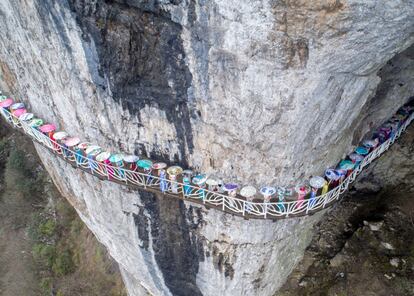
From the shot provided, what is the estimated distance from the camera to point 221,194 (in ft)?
33.0

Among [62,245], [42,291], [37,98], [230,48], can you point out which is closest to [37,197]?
[62,245]

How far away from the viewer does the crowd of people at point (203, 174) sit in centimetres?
1004

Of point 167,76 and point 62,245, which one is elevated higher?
point 167,76

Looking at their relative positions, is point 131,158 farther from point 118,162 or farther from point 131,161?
point 118,162

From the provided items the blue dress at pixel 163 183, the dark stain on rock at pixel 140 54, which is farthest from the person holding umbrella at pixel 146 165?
the dark stain on rock at pixel 140 54

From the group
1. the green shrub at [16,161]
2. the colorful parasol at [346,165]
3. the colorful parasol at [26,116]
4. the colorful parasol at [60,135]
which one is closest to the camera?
the colorful parasol at [346,165]

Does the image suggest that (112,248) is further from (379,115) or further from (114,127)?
(379,115)

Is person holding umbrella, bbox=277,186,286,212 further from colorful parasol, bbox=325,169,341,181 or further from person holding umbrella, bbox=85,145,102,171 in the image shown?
person holding umbrella, bbox=85,145,102,171

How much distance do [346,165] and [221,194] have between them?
3612mm

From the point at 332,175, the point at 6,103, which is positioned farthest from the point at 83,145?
the point at 332,175

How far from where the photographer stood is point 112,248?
15305 millimetres

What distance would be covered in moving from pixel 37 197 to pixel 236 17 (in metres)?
21.9

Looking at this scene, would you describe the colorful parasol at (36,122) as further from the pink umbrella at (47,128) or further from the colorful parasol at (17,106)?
the colorful parasol at (17,106)

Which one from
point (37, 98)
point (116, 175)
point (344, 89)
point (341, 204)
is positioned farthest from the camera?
point (341, 204)
